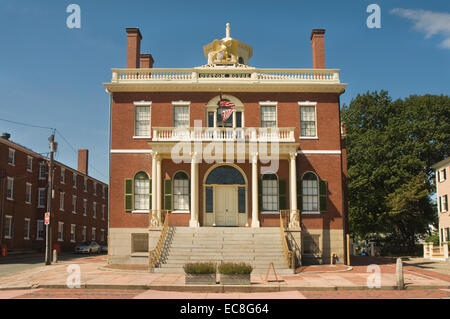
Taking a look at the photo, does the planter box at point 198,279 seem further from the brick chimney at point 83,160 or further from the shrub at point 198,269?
the brick chimney at point 83,160

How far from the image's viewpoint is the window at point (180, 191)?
89.6 ft

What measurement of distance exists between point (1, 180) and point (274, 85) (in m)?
26.8

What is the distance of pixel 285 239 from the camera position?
23.4 m

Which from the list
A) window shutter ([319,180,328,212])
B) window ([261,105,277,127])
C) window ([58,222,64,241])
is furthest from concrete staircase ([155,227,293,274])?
window ([58,222,64,241])

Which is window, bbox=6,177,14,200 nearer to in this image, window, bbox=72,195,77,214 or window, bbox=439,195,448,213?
window, bbox=72,195,77,214

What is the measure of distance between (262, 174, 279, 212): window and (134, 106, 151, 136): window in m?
7.60

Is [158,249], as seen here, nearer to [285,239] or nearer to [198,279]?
[285,239]

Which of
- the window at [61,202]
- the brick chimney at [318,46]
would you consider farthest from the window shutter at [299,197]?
the window at [61,202]

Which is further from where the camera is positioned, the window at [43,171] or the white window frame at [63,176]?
the white window frame at [63,176]

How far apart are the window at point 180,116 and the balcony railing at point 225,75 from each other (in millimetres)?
1612

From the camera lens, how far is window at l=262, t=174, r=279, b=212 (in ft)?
89.7

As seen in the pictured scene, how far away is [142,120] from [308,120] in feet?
32.8

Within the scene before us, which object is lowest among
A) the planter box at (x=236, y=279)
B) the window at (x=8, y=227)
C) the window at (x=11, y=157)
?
the planter box at (x=236, y=279)

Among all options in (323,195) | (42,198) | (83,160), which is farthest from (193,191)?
(83,160)
